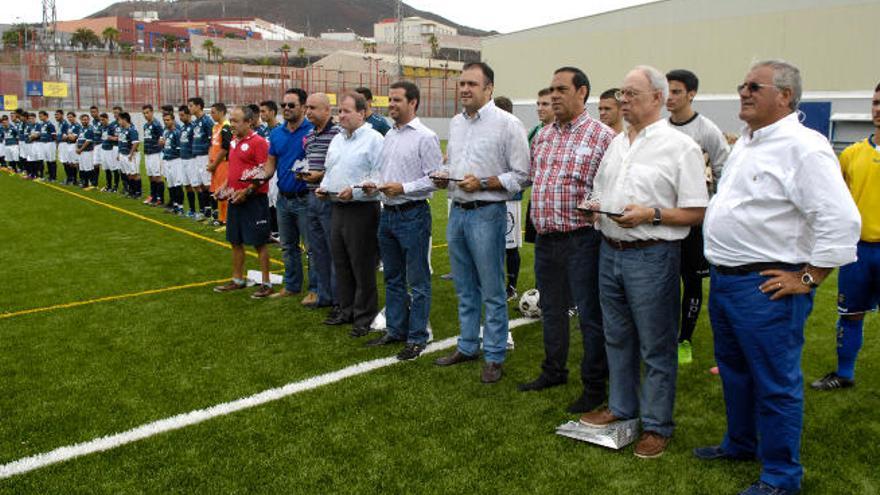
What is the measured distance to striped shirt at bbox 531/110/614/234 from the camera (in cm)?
444

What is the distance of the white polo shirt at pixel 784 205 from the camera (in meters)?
3.09

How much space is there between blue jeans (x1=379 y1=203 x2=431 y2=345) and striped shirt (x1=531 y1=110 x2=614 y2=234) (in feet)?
4.45

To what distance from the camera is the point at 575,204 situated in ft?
14.6

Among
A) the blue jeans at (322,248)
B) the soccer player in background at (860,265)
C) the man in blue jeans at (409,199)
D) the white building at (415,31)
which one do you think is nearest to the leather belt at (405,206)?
the man in blue jeans at (409,199)

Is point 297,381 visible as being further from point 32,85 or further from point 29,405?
point 32,85

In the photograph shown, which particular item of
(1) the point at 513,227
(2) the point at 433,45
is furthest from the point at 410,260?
(2) the point at 433,45

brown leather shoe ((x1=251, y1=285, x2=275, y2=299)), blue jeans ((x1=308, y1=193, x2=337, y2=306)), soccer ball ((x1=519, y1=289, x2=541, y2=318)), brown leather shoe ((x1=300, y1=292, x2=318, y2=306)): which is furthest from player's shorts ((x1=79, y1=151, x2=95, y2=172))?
soccer ball ((x1=519, y1=289, x2=541, y2=318))

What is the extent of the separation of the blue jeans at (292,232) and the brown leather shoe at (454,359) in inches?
94.9

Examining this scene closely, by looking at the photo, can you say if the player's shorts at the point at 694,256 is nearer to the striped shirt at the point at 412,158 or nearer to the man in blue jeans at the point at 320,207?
the striped shirt at the point at 412,158

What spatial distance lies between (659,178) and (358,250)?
3.29 m

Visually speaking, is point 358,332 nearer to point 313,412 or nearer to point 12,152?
point 313,412

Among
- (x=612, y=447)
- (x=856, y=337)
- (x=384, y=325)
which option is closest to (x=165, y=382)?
(x=384, y=325)

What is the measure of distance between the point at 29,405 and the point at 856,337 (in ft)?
18.3

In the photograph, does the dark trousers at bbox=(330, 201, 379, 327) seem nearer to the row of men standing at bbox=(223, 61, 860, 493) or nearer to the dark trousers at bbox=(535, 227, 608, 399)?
the row of men standing at bbox=(223, 61, 860, 493)
